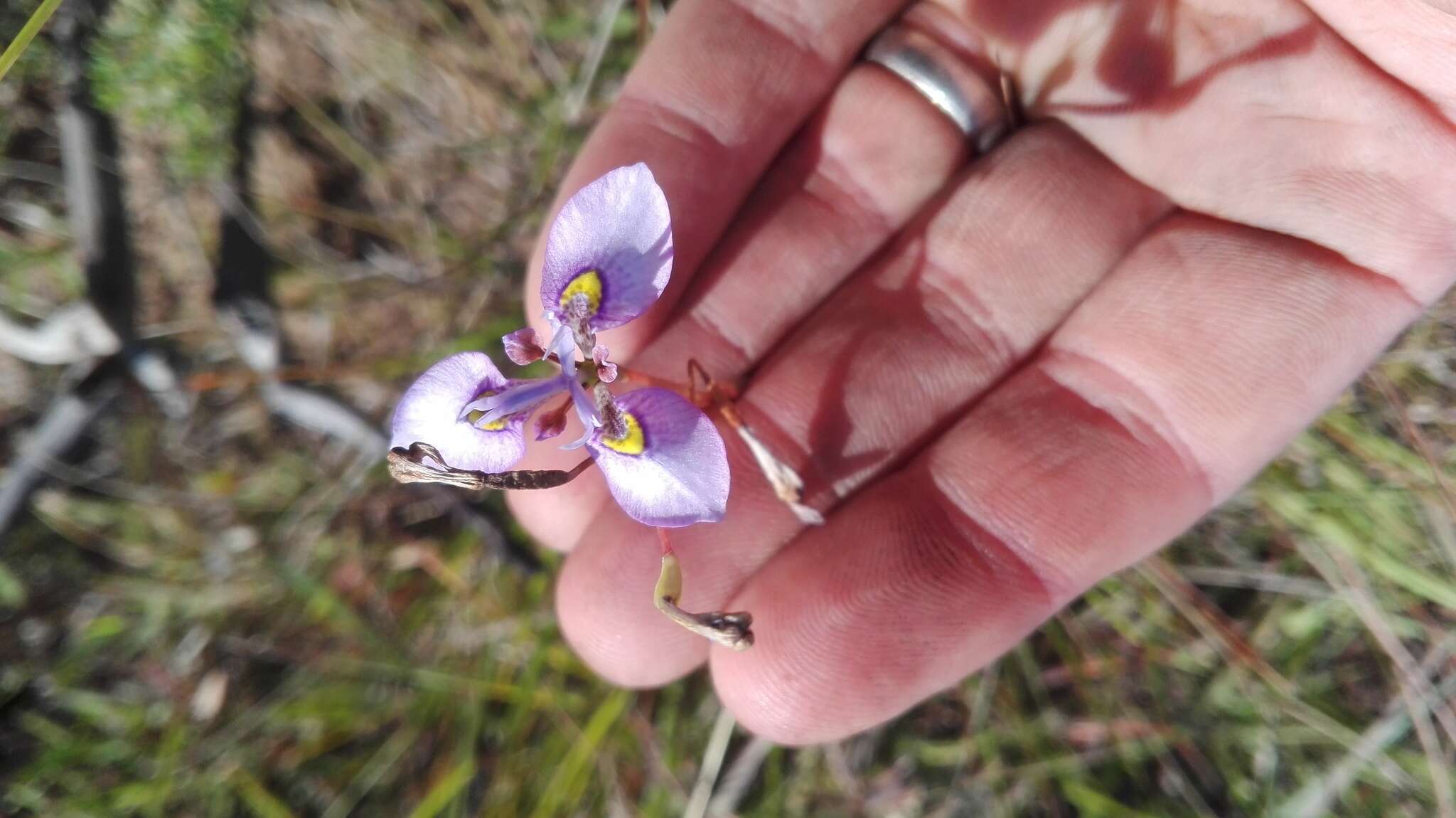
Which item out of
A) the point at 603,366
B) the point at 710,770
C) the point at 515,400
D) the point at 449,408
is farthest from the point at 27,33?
the point at 710,770

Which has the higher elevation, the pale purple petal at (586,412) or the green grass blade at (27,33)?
the pale purple petal at (586,412)

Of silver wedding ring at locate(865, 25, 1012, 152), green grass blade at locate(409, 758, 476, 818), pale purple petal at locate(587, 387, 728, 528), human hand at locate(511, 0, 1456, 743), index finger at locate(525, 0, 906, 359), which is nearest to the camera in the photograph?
pale purple petal at locate(587, 387, 728, 528)

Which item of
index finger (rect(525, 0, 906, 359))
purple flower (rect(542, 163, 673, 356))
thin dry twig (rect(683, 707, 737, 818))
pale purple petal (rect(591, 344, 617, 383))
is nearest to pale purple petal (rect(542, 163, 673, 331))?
purple flower (rect(542, 163, 673, 356))

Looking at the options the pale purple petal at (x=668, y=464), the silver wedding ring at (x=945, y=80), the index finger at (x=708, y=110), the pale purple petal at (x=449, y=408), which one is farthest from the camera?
the silver wedding ring at (x=945, y=80)

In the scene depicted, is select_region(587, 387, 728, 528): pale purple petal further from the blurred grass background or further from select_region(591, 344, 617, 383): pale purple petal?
the blurred grass background

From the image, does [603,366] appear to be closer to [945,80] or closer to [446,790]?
[945,80]

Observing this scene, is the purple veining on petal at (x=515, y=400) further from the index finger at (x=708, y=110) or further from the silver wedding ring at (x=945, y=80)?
the silver wedding ring at (x=945, y=80)

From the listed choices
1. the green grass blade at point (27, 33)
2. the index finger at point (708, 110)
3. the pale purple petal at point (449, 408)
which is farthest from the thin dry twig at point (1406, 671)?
the green grass blade at point (27, 33)
